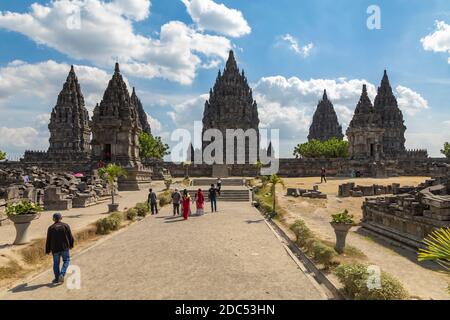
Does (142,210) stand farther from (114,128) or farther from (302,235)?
(114,128)

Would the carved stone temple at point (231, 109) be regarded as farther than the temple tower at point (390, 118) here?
No

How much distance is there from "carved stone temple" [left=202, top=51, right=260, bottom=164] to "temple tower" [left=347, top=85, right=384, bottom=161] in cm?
2896

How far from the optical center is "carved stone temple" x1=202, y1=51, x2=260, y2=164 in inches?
3068

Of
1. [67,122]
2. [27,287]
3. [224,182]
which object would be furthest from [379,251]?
[67,122]

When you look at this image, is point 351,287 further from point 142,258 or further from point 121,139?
point 121,139

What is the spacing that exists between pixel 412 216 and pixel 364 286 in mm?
7431

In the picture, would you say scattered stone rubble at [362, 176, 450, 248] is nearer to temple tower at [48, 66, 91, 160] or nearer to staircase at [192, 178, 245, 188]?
staircase at [192, 178, 245, 188]

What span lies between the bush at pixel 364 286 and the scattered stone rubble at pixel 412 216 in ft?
18.8

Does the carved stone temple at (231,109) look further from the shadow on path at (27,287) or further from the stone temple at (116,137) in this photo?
the shadow on path at (27,287)

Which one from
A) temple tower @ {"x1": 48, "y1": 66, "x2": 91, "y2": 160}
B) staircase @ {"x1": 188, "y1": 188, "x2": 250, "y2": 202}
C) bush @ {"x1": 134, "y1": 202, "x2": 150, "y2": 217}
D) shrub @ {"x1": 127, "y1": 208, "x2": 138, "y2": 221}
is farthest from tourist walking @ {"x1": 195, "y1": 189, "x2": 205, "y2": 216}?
temple tower @ {"x1": 48, "y1": 66, "x2": 91, "y2": 160}

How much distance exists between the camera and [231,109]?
256 ft

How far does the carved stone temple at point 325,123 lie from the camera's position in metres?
98.8

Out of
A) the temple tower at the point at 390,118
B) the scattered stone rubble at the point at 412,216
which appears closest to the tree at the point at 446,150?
the temple tower at the point at 390,118

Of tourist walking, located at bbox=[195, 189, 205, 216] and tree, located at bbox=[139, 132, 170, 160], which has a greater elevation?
tree, located at bbox=[139, 132, 170, 160]
